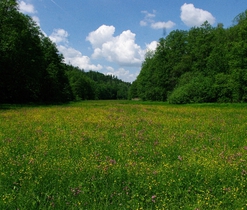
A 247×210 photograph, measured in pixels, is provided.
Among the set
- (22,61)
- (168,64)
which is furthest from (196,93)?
(22,61)

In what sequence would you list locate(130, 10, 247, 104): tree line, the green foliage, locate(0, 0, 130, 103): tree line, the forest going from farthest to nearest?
1. the green foliage
2. locate(130, 10, 247, 104): tree line
3. the forest
4. locate(0, 0, 130, 103): tree line

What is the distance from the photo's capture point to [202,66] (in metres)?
60.3

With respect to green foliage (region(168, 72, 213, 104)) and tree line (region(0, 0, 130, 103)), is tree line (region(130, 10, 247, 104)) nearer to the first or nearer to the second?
green foliage (region(168, 72, 213, 104))

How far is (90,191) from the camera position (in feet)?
16.4

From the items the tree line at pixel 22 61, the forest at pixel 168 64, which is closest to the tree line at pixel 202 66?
the forest at pixel 168 64

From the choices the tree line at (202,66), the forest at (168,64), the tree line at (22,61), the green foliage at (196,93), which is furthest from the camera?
the green foliage at (196,93)

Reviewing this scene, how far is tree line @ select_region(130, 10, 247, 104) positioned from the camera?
152ft

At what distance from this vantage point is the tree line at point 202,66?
152ft

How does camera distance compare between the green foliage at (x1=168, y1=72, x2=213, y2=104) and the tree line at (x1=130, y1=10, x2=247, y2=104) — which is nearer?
the tree line at (x1=130, y1=10, x2=247, y2=104)

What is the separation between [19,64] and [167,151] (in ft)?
150

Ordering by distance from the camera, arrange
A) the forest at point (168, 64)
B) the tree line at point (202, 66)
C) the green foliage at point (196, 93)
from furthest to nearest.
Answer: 1. the green foliage at point (196, 93)
2. the tree line at point (202, 66)
3. the forest at point (168, 64)

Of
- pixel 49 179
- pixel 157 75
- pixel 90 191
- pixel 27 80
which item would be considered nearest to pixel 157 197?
pixel 90 191

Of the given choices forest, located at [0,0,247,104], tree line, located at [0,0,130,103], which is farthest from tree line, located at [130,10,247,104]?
tree line, located at [0,0,130,103]

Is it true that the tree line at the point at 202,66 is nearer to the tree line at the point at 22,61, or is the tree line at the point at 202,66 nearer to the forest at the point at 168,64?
the forest at the point at 168,64
